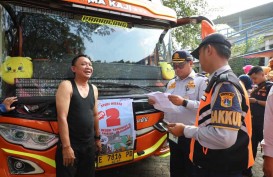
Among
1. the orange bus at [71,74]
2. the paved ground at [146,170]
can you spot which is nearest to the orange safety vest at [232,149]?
the orange bus at [71,74]

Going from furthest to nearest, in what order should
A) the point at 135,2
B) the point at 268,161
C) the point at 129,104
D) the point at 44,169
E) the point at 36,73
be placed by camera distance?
the point at 135,2
the point at 129,104
the point at 36,73
the point at 44,169
the point at 268,161

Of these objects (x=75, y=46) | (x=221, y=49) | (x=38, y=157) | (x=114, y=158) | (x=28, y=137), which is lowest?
(x=114, y=158)

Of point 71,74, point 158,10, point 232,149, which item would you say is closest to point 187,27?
point 158,10

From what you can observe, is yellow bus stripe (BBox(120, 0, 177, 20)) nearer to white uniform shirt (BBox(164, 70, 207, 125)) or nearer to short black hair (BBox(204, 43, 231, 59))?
white uniform shirt (BBox(164, 70, 207, 125))

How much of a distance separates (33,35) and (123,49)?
1.13m

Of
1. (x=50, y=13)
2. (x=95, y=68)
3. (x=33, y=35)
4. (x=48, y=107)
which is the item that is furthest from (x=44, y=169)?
(x=50, y=13)

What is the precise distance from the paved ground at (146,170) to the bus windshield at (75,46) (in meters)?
1.48

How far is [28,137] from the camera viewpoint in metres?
2.51

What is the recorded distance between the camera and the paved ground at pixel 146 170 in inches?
160

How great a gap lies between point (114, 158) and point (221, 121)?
1.72 meters

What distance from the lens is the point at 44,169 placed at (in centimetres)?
257

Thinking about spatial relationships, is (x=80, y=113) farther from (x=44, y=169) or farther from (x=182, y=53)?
(x=182, y=53)

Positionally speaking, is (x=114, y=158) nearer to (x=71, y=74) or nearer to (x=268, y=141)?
(x=71, y=74)

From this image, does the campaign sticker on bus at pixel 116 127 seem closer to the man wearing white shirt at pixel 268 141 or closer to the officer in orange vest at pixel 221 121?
the officer in orange vest at pixel 221 121
